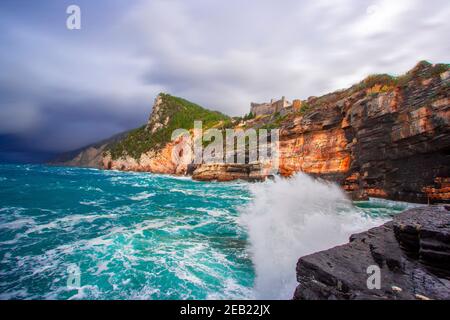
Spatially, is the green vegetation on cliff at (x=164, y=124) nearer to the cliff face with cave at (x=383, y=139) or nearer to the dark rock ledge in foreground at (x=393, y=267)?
the cliff face with cave at (x=383, y=139)

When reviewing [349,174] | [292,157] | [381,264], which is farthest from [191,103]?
[381,264]

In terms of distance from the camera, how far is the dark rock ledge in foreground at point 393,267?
500 centimetres

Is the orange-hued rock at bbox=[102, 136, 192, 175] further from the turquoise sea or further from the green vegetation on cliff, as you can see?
the turquoise sea

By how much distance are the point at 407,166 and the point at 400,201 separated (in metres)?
3.58

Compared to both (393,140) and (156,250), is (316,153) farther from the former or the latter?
(156,250)

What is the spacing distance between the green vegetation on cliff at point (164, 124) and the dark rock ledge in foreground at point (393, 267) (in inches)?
3249

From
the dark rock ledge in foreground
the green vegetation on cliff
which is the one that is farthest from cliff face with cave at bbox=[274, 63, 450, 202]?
the green vegetation on cliff

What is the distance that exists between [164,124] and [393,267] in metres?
108

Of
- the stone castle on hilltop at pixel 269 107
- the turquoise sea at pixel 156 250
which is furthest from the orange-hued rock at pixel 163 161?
the turquoise sea at pixel 156 250

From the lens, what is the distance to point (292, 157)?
131ft

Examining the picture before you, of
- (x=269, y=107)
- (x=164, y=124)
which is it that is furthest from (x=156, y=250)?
(x=164, y=124)

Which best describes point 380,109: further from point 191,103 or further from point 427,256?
point 191,103

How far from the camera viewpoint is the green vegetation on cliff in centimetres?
9483

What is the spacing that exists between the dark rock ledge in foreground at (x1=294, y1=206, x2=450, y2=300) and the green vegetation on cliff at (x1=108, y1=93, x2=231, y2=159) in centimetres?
8252
